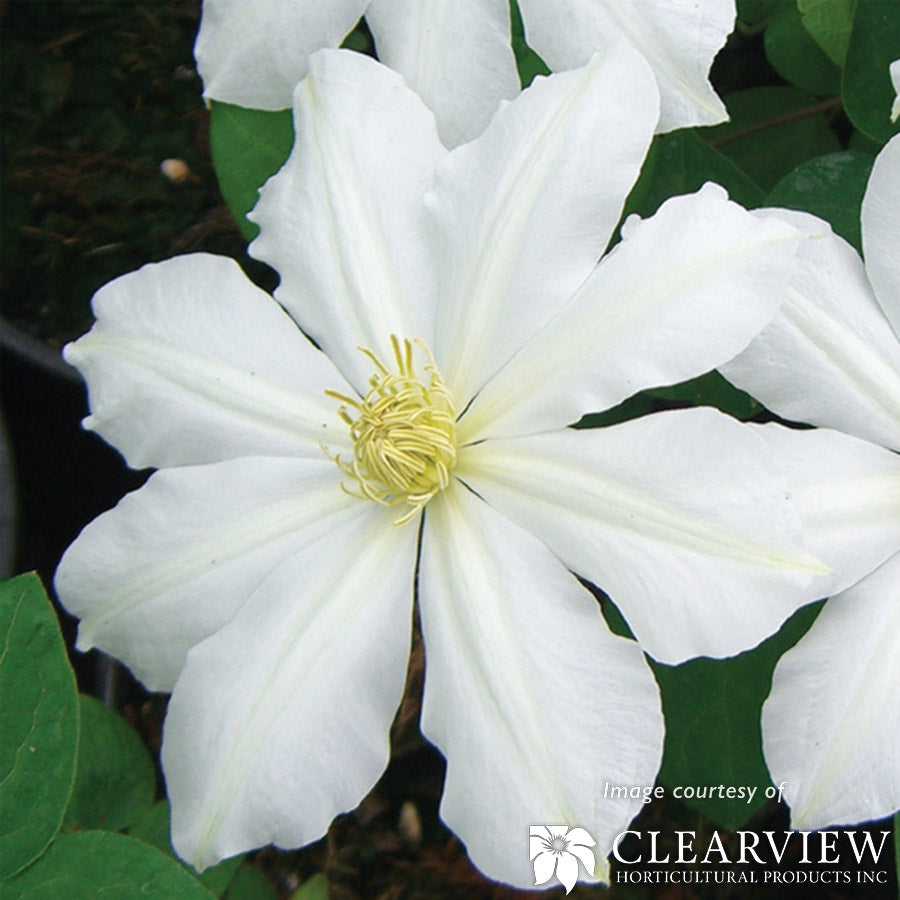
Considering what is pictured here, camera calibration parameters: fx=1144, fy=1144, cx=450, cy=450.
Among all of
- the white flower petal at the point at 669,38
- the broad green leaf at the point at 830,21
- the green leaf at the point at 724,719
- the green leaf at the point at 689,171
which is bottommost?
the green leaf at the point at 724,719

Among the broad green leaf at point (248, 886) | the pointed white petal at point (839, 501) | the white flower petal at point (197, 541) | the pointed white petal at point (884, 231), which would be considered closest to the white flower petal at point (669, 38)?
the pointed white petal at point (884, 231)

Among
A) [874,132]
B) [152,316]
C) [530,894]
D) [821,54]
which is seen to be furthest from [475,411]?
[530,894]

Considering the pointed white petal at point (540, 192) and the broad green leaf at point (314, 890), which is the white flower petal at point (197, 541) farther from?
the broad green leaf at point (314, 890)

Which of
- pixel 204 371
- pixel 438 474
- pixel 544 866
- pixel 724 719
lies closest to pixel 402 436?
pixel 438 474

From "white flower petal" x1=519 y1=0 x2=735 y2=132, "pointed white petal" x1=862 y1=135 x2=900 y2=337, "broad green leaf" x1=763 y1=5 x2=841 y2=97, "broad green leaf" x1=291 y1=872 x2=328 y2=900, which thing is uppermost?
"white flower petal" x1=519 y1=0 x2=735 y2=132

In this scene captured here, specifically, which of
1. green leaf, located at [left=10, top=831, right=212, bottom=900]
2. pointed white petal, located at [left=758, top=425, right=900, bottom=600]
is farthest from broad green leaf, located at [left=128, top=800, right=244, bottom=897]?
pointed white petal, located at [left=758, top=425, right=900, bottom=600]

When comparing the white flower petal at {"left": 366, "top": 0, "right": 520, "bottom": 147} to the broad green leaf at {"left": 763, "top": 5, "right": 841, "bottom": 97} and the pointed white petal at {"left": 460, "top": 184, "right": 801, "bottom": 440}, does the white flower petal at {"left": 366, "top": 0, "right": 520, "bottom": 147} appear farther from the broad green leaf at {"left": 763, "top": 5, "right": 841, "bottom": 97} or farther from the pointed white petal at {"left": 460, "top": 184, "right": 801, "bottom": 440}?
the broad green leaf at {"left": 763, "top": 5, "right": 841, "bottom": 97}

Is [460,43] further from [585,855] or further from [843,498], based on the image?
[585,855]
